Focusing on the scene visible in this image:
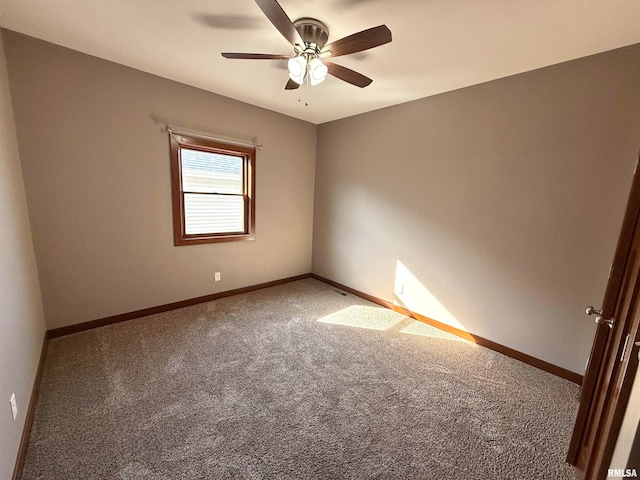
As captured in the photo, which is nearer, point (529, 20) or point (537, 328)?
point (529, 20)

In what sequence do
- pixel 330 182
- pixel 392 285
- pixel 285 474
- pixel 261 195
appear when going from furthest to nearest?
1. pixel 330 182
2. pixel 261 195
3. pixel 392 285
4. pixel 285 474

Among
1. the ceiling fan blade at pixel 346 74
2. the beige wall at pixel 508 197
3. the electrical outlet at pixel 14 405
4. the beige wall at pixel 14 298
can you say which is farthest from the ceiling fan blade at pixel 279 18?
the electrical outlet at pixel 14 405

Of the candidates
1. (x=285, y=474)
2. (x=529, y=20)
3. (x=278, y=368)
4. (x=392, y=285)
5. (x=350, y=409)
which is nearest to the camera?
(x=285, y=474)

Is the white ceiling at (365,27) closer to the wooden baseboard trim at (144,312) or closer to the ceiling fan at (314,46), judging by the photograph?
the ceiling fan at (314,46)

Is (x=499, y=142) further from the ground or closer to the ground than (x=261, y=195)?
further from the ground

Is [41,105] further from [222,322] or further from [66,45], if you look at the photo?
[222,322]

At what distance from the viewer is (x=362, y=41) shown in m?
1.58

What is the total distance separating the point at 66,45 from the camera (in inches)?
88.0

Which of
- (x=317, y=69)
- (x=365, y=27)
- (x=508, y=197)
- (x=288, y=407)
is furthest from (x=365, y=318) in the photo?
(x=365, y=27)

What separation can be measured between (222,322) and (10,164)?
Result: 83.3 inches

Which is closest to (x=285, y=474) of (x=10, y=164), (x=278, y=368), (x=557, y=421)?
(x=278, y=368)

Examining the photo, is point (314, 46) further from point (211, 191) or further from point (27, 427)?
point (27, 427)

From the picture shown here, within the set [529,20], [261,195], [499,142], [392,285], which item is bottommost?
[392,285]

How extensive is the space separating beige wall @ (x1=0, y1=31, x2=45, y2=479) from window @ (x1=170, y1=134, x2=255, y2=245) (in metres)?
1.19
